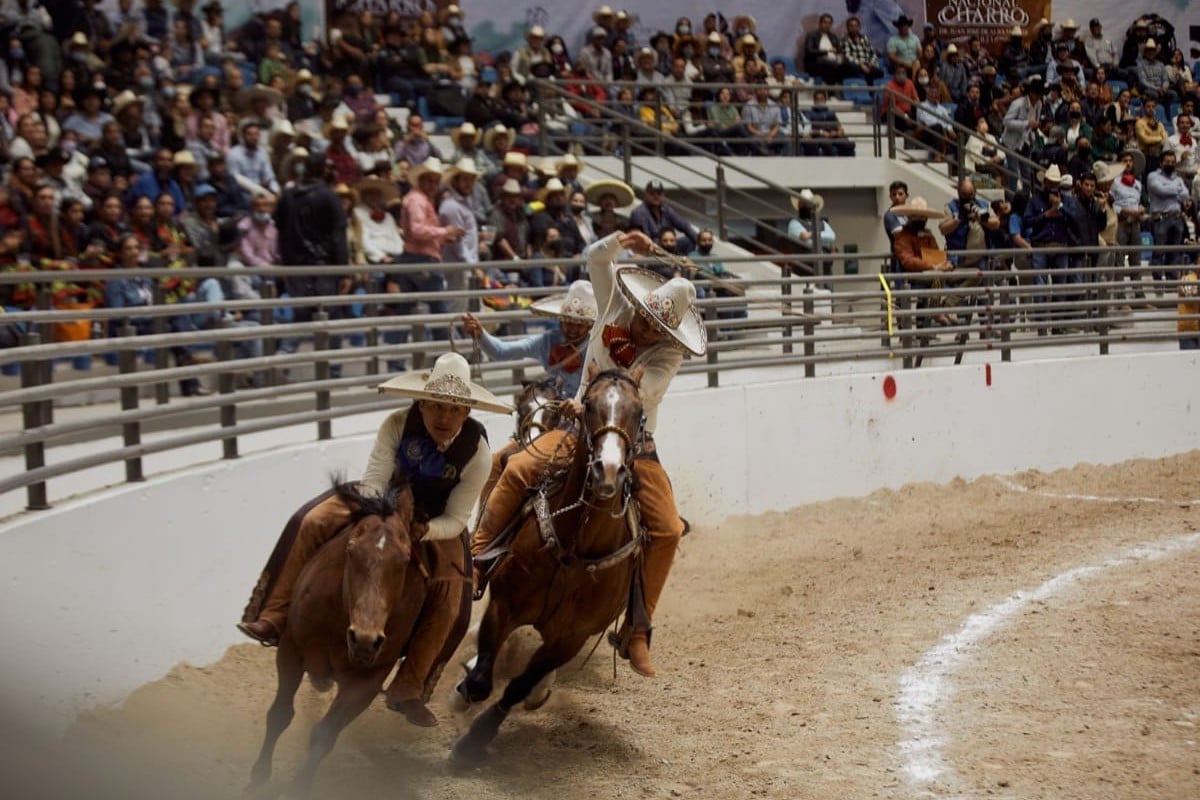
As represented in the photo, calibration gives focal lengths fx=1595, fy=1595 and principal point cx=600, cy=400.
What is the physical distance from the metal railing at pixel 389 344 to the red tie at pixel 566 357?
79cm

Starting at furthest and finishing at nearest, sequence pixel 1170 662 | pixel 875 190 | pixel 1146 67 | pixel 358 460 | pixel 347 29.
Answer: pixel 1146 67 → pixel 875 190 → pixel 347 29 → pixel 358 460 → pixel 1170 662

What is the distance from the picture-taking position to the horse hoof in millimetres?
7125

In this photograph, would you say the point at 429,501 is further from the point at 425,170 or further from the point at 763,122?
the point at 763,122

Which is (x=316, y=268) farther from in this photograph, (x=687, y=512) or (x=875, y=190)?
(x=875, y=190)

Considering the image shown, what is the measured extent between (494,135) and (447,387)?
389 inches

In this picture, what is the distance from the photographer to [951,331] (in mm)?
15727

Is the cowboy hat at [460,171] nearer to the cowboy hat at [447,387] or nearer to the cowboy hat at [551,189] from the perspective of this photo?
the cowboy hat at [551,189]

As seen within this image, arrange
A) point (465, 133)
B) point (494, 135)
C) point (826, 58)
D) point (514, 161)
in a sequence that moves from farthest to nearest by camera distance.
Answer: point (826, 58)
point (494, 135)
point (465, 133)
point (514, 161)

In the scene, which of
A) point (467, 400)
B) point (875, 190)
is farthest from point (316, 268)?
point (875, 190)

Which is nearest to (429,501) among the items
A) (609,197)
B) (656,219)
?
(609,197)

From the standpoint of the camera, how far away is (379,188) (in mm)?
13383

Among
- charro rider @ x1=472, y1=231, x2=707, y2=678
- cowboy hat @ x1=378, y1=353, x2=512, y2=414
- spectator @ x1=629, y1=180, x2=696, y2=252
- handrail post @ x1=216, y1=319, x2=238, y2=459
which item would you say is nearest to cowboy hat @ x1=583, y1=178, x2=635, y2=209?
spectator @ x1=629, y1=180, x2=696, y2=252

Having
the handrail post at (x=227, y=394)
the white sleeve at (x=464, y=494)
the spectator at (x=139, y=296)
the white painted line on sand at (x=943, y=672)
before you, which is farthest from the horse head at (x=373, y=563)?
the spectator at (x=139, y=296)

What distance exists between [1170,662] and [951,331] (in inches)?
283
